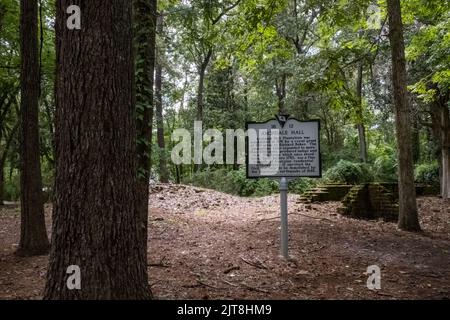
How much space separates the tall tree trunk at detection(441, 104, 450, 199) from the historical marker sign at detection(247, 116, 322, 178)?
10.6 metres

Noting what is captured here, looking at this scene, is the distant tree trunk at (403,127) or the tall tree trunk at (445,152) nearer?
the distant tree trunk at (403,127)

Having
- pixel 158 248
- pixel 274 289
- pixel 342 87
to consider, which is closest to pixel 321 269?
pixel 274 289

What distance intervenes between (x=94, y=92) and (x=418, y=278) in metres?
5.24

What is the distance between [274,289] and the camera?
496cm

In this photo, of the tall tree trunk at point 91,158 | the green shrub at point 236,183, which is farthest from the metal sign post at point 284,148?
the green shrub at point 236,183

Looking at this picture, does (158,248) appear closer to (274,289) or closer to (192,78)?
(274,289)

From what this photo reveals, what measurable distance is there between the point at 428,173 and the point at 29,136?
17073 mm

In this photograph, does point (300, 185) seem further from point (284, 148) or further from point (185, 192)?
point (284, 148)

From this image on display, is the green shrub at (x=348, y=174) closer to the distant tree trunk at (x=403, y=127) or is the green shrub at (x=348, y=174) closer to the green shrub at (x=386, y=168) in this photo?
the green shrub at (x=386, y=168)

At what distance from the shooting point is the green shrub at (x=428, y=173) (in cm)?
1725

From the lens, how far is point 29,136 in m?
6.50

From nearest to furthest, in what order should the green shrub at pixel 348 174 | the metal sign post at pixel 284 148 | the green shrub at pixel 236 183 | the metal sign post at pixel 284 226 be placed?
1. the metal sign post at pixel 284 226
2. the metal sign post at pixel 284 148
3. the green shrub at pixel 348 174
4. the green shrub at pixel 236 183

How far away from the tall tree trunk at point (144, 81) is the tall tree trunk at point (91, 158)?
1647 millimetres

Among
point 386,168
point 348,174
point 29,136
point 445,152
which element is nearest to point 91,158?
point 29,136
